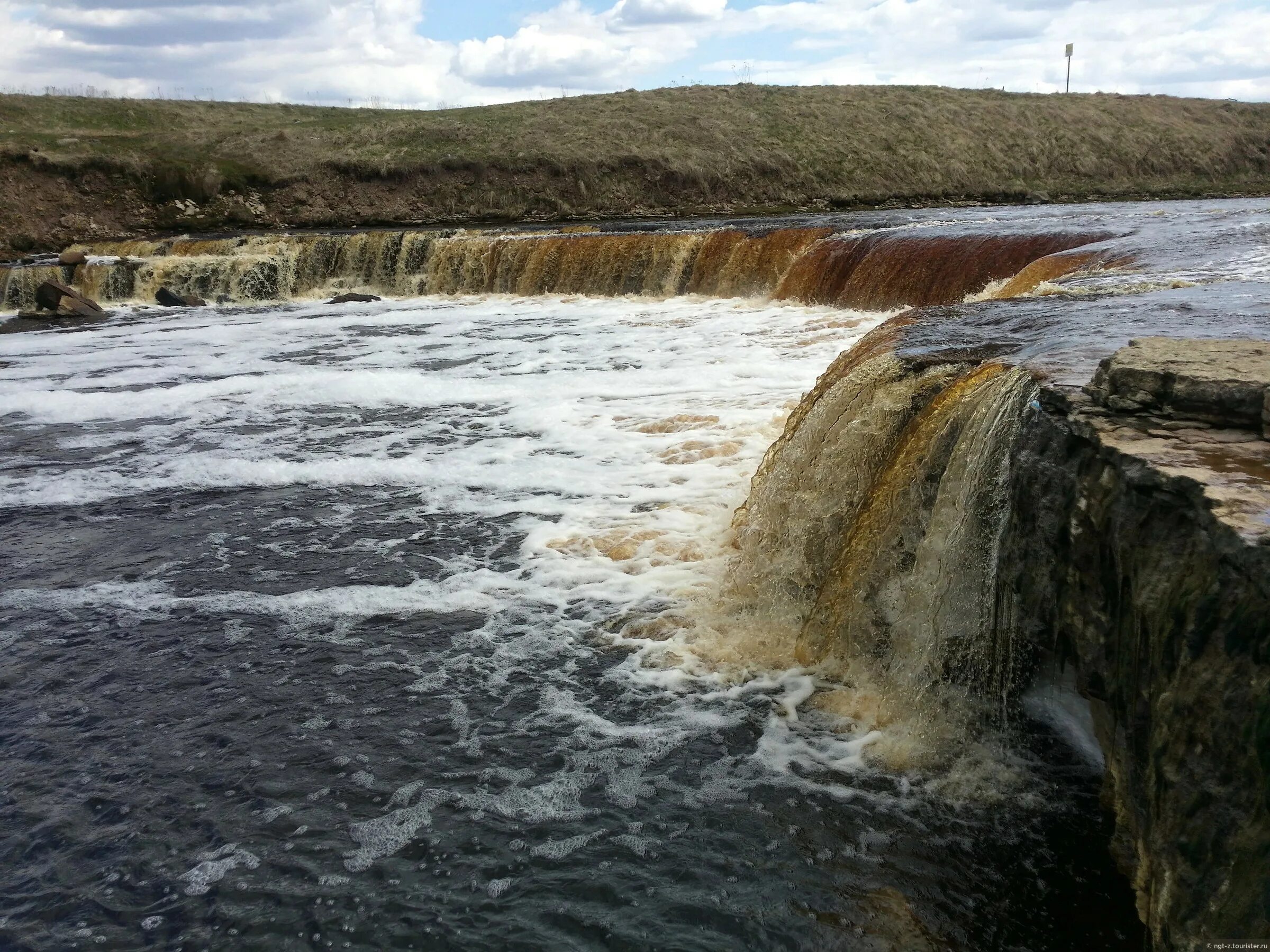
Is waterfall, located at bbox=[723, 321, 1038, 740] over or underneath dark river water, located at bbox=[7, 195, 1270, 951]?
over

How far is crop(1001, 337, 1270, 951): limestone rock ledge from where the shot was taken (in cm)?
236

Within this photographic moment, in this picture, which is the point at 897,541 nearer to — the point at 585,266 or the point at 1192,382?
the point at 1192,382

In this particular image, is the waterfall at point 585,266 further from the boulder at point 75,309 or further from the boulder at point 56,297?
the boulder at point 75,309

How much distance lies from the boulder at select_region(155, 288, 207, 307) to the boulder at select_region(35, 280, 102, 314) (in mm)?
1117

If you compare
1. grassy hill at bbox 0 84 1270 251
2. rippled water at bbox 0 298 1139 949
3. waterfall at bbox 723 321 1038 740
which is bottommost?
rippled water at bbox 0 298 1139 949

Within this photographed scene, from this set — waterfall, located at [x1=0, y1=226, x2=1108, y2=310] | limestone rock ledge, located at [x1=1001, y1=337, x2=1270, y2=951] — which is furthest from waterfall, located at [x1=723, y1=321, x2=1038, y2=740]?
waterfall, located at [x1=0, y1=226, x2=1108, y2=310]

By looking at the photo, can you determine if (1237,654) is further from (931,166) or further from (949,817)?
(931,166)

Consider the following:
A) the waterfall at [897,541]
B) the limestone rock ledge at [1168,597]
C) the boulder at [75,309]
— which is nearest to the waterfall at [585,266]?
the boulder at [75,309]

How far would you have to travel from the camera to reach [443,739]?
4.25m

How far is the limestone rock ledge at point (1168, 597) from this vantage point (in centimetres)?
236

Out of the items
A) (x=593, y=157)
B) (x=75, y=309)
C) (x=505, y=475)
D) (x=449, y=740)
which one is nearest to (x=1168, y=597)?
→ (x=449, y=740)

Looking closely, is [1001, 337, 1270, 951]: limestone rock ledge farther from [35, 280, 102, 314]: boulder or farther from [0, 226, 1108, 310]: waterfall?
[35, 280, 102, 314]: boulder

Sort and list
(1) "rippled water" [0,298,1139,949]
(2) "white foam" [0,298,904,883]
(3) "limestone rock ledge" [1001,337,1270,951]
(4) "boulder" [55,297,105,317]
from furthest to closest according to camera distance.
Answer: (4) "boulder" [55,297,105,317] → (2) "white foam" [0,298,904,883] → (1) "rippled water" [0,298,1139,949] → (3) "limestone rock ledge" [1001,337,1270,951]

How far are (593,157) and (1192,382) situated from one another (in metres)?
26.8
